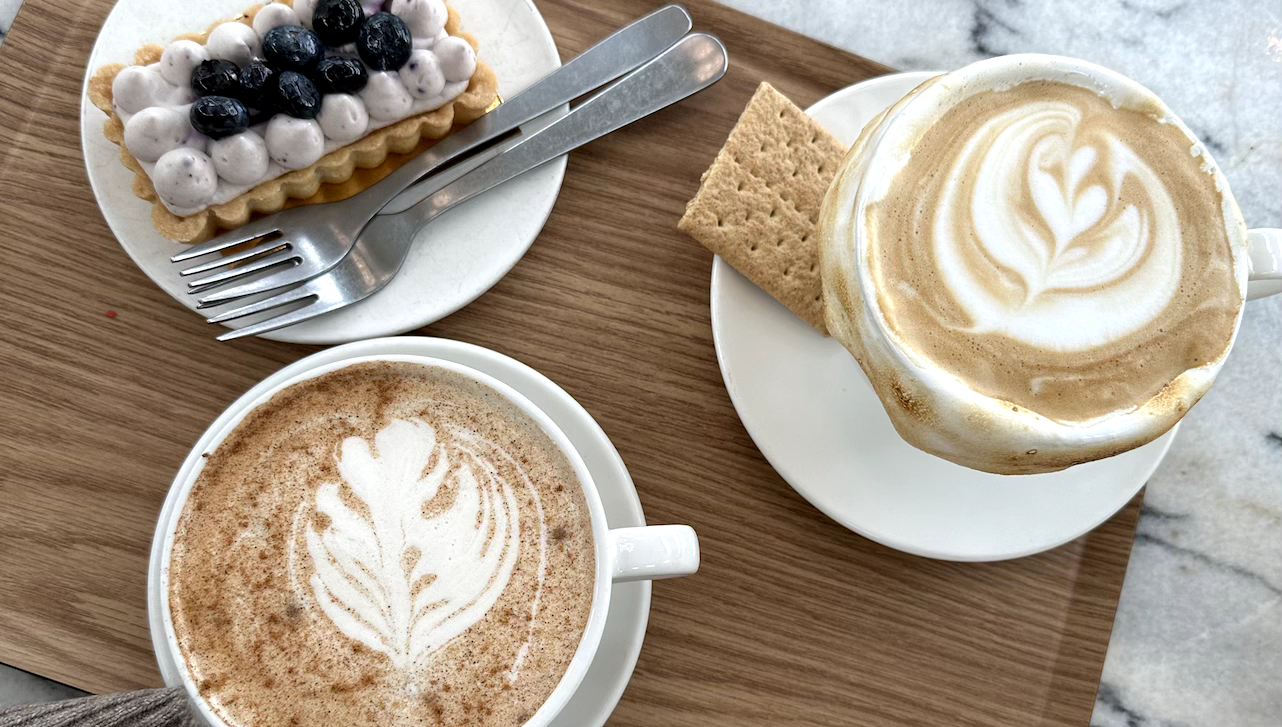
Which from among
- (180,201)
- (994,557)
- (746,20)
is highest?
(746,20)

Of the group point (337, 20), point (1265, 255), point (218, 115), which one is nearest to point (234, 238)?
point (218, 115)

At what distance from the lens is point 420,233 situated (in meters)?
0.99

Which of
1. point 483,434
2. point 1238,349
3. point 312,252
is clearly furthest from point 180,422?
point 1238,349

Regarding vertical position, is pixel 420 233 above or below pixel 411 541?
above

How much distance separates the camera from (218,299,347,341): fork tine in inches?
36.5

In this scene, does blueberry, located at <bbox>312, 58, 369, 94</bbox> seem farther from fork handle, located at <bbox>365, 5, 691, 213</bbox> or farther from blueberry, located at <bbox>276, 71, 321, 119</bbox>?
fork handle, located at <bbox>365, 5, 691, 213</bbox>

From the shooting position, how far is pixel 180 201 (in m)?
0.90

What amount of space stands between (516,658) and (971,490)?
1.72 ft

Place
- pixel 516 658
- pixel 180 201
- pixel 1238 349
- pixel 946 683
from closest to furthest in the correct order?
1. pixel 516 658
2. pixel 180 201
3. pixel 946 683
4. pixel 1238 349

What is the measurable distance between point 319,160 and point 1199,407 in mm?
1131

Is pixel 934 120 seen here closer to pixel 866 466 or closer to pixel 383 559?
pixel 866 466

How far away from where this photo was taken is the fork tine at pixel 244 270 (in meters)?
0.94

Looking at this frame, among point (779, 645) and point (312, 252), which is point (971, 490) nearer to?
point (779, 645)

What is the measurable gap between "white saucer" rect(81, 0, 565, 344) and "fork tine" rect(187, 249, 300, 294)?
21mm
